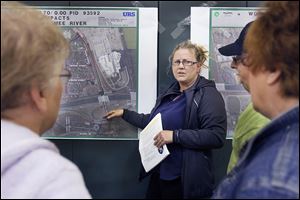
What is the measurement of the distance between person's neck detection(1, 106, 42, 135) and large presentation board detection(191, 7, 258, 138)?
1.93 m

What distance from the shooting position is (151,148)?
2393 mm

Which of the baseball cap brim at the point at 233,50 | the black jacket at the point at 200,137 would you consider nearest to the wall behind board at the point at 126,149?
the black jacket at the point at 200,137

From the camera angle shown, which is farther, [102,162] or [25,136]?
[102,162]

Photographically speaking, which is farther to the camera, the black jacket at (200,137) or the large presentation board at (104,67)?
the large presentation board at (104,67)

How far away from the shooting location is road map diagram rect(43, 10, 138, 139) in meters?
2.72

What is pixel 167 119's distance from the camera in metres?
2.34

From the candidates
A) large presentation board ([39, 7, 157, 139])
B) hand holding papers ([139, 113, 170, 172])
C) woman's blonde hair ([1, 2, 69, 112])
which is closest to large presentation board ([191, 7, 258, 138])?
large presentation board ([39, 7, 157, 139])

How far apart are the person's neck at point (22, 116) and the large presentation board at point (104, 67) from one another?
74.8 inches

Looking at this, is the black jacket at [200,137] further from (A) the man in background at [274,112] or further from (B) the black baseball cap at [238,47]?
(A) the man in background at [274,112]

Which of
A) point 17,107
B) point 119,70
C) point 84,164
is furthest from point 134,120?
point 17,107

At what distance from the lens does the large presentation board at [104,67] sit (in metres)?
2.70

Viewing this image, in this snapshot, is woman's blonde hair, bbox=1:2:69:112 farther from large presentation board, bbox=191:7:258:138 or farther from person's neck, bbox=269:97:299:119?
large presentation board, bbox=191:7:258:138

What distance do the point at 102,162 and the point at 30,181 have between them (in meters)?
2.26

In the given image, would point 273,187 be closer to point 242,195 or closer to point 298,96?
point 242,195
